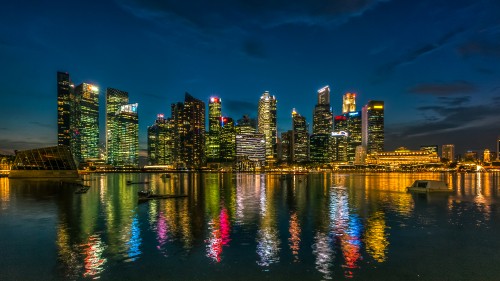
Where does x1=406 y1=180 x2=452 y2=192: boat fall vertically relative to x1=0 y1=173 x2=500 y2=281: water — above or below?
below

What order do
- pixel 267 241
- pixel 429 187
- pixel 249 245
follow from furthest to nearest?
pixel 429 187, pixel 267 241, pixel 249 245

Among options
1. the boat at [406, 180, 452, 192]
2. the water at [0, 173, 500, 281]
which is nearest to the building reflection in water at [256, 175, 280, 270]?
the water at [0, 173, 500, 281]

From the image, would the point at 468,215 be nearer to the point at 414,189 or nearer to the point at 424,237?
the point at 424,237

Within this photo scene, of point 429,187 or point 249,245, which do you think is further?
point 429,187

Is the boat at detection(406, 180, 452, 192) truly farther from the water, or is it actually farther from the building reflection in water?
the building reflection in water

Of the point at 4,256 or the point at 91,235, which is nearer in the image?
the point at 4,256

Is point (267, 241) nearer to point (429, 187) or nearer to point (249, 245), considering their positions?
point (249, 245)

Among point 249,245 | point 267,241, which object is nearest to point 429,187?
point 267,241

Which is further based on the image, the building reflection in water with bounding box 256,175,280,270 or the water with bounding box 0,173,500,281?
the building reflection in water with bounding box 256,175,280,270

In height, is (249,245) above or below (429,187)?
above

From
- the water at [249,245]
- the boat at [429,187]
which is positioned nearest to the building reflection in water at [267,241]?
the water at [249,245]

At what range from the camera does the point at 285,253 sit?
23.8 metres

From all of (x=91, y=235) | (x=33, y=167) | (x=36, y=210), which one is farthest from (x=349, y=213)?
(x=33, y=167)

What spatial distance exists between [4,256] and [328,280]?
21.2 metres
